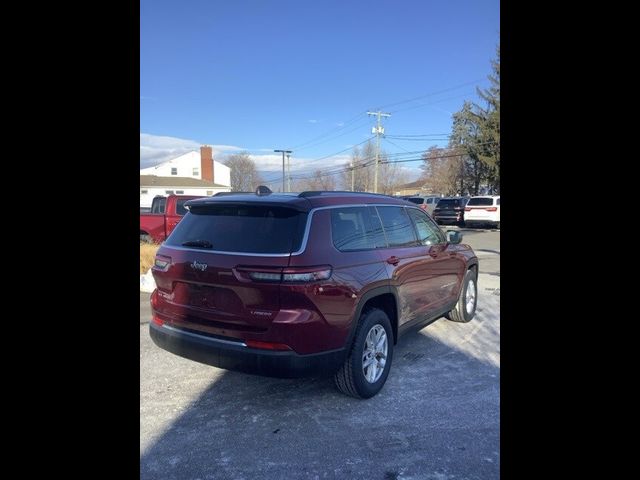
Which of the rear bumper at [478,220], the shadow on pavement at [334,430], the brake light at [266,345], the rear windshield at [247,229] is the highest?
the rear bumper at [478,220]

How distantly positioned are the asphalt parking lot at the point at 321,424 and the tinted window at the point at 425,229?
1306 mm

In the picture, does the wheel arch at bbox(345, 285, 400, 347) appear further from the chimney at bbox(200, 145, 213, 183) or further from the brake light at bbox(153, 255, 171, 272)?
the chimney at bbox(200, 145, 213, 183)

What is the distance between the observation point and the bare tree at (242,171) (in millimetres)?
64000

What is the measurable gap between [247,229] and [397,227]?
1.72 meters

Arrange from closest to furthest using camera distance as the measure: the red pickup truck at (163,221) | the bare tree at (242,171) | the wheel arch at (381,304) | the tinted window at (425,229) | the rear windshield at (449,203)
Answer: the wheel arch at (381,304) → the tinted window at (425,229) → the red pickup truck at (163,221) → the rear windshield at (449,203) → the bare tree at (242,171)

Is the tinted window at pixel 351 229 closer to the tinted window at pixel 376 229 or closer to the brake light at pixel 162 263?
the tinted window at pixel 376 229

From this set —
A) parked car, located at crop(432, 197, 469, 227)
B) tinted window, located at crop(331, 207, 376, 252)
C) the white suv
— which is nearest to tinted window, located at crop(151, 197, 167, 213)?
tinted window, located at crop(331, 207, 376, 252)

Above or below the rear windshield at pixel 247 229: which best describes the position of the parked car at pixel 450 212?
above

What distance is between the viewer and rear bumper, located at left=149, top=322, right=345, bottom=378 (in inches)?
122

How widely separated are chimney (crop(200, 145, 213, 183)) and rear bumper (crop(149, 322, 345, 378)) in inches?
2185

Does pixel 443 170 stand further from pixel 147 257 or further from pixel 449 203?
pixel 147 257

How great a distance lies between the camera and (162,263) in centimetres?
372

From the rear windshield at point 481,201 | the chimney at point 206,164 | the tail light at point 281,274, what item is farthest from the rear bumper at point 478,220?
the chimney at point 206,164
